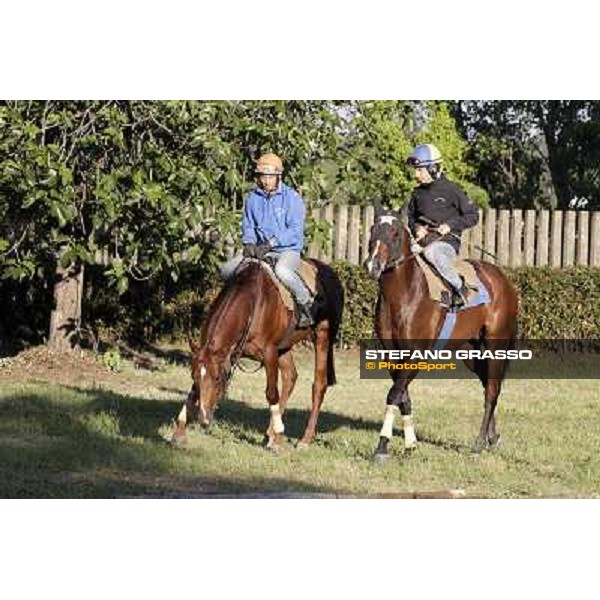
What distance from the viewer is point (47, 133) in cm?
1439

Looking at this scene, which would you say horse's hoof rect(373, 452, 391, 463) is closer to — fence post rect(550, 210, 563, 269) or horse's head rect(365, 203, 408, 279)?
horse's head rect(365, 203, 408, 279)

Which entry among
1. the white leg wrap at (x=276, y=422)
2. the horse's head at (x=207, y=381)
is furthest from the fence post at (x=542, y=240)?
the horse's head at (x=207, y=381)

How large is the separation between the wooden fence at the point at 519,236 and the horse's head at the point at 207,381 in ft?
28.5

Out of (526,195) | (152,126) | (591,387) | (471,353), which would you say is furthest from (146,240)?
(526,195)

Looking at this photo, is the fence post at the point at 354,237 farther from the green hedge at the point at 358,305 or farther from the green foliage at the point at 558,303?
the green foliage at the point at 558,303

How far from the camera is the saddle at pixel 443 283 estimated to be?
10.4 m

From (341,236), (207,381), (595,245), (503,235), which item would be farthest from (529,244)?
(207,381)

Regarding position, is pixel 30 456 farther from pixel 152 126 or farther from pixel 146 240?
pixel 152 126

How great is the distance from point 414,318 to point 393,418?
2.93 ft

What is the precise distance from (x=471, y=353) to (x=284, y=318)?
2.15m

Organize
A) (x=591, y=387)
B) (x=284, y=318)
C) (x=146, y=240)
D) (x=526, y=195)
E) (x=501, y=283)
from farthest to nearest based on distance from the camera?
(x=526, y=195), (x=591, y=387), (x=146, y=240), (x=501, y=283), (x=284, y=318)

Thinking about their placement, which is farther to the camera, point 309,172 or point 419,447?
point 309,172

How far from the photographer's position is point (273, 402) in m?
10.4

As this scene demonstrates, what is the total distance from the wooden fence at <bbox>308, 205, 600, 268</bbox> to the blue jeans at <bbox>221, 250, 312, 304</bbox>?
290 inches
